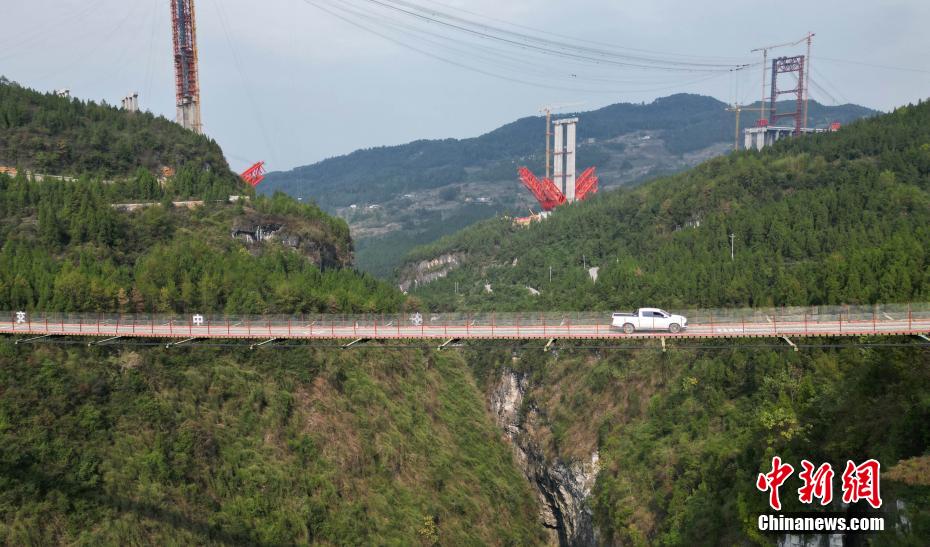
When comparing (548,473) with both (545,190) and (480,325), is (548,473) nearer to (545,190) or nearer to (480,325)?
(480,325)

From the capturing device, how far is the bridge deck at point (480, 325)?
121ft

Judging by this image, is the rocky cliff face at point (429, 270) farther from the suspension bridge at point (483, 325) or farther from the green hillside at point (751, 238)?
the suspension bridge at point (483, 325)

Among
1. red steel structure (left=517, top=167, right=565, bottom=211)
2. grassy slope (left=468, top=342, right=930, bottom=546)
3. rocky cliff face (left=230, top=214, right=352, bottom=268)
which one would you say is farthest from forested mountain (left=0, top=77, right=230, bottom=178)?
red steel structure (left=517, top=167, right=565, bottom=211)

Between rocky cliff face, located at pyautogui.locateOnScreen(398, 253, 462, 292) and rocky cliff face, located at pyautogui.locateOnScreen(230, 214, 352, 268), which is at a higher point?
rocky cliff face, located at pyautogui.locateOnScreen(230, 214, 352, 268)

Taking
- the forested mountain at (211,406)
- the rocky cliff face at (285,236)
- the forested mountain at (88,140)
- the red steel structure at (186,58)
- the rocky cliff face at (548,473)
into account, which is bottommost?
the rocky cliff face at (548,473)

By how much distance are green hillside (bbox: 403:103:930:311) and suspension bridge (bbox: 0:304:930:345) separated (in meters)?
19.6

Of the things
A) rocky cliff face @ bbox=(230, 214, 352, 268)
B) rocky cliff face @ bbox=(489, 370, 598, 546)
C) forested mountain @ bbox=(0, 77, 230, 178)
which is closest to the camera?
rocky cliff face @ bbox=(489, 370, 598, 546)

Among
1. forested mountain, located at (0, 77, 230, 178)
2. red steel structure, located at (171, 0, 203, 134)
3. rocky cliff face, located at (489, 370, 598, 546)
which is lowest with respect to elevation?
rocky cliff face, located at (489, 370, 598, 546)

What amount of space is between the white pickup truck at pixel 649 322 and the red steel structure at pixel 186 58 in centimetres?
7720

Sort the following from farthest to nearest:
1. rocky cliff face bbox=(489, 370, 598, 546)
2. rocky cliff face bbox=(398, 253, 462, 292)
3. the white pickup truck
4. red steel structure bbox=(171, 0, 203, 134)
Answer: rocky cliff face bbox=(398, 253, 462, 292) < red steel structure bbox=(171, 0, 203, 134) < rocky cliff face bbox=(489, 370, 598, 546) < the white pickup truck

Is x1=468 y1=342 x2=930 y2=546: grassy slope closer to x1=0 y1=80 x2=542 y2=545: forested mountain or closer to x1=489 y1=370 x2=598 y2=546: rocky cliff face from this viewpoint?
x1=489 y1=370 x2=598 y2=546: rocky cliff face

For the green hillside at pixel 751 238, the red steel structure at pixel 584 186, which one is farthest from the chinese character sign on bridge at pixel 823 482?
the red steel structure at pixel 584 186

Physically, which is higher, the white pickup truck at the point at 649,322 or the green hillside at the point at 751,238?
the green hillside at the point at 751,238

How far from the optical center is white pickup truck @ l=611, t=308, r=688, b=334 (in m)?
40.3
